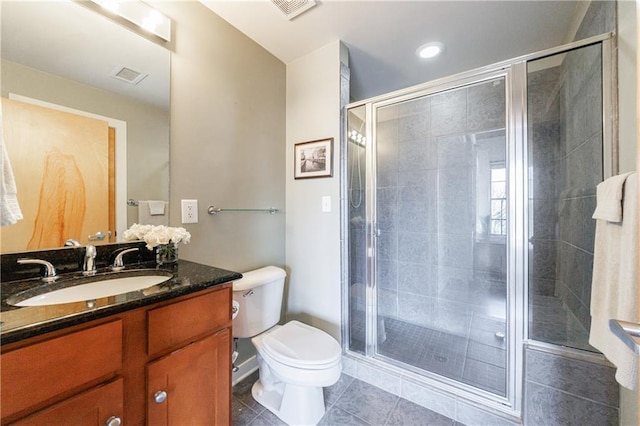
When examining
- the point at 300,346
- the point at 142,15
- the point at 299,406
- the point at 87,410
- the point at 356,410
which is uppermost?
the point at 142,15

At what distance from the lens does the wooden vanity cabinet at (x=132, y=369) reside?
53cm

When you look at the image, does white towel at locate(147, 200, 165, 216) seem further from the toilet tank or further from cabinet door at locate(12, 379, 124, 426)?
cabinet door at locate(12, 379, 124, 426)

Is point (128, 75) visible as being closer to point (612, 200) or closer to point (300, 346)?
point (300, 346)

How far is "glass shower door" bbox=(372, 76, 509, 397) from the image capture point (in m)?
1.51

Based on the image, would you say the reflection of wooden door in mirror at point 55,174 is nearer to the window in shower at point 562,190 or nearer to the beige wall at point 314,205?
the beige wall at point 314,205

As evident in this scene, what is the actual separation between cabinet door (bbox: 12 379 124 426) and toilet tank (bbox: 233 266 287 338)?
68cm

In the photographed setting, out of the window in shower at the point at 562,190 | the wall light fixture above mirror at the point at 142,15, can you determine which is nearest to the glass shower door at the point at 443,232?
the window in shower at the point at 562,190

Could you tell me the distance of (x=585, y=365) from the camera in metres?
1.07

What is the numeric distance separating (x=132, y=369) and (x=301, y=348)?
2.54 ft

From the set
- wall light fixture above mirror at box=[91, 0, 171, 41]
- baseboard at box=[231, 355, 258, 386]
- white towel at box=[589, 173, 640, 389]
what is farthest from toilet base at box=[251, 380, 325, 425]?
wall light fixture above mirror at box=[91, 0, 171, 41]

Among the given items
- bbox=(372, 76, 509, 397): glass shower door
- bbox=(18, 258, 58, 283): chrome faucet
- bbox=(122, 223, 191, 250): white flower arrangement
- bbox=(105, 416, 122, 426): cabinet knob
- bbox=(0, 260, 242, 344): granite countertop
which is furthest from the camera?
bbox=(372, 76, 509, 397): glass shower door

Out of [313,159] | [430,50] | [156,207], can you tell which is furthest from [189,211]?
[430,50]

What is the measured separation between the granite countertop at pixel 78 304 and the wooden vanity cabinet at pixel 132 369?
27mm

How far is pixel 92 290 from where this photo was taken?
90 centimetres
